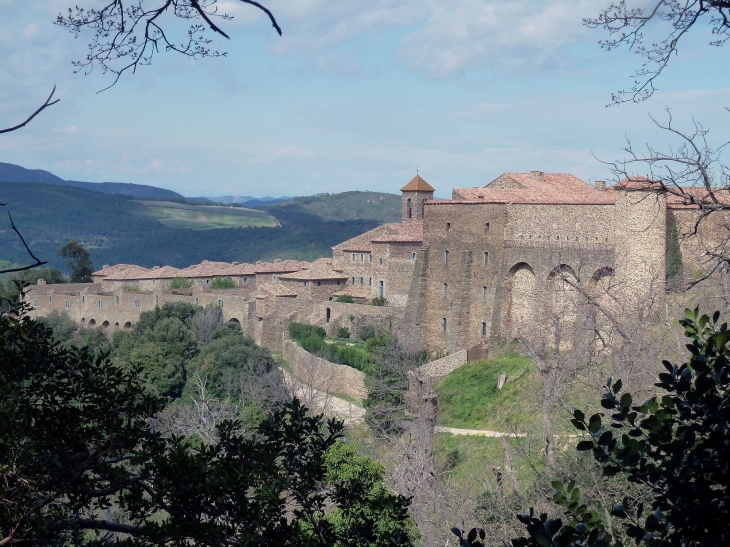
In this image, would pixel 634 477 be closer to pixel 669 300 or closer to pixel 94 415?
pixel 94 415

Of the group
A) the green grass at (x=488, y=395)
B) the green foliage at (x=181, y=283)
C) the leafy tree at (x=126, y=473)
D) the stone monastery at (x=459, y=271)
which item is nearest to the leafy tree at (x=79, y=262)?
the stone monastery at (x=459, y=271)

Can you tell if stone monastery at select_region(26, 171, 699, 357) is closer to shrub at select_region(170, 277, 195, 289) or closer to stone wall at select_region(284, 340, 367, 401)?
shrub at select_region(170, 277, 195, 289)

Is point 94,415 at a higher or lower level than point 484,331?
higher

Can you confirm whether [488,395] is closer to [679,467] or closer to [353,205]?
[679,467]

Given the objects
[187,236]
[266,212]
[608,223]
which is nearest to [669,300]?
[608,223]

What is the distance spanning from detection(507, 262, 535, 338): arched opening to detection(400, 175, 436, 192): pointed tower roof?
26178 mm

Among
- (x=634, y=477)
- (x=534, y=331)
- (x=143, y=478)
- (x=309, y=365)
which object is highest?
(x=634, y=477)

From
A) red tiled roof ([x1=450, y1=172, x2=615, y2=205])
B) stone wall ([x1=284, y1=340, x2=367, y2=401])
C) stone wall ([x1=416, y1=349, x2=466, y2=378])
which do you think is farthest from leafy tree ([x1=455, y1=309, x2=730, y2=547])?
stone wall ([x1=284, y1=340, x2=367, y2=401])

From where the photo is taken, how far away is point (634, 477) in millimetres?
4070

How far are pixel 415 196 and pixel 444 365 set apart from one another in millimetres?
27169

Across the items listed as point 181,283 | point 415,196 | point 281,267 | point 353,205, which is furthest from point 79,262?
point 353,205

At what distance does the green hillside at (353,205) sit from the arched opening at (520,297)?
108435 millimetres

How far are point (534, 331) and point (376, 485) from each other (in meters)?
12.4

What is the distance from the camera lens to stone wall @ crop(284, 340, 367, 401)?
3152 centimetres
